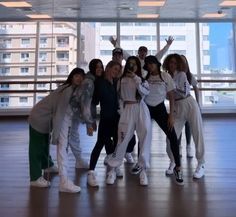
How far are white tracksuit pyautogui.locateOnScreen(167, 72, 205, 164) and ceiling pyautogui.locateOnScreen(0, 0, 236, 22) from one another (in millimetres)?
4221

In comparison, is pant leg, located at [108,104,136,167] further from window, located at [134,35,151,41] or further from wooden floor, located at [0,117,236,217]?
window, located at [134,35,151,41]

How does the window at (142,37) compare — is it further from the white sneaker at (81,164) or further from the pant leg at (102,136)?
the pant leg at (102,136)

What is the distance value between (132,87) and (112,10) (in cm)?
566

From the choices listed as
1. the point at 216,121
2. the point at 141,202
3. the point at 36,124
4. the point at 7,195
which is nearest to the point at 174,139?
the point at 141,202

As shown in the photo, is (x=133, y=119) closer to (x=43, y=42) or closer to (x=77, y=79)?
(x=77, y=79)

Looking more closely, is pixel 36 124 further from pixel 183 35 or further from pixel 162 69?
pixel 183 35

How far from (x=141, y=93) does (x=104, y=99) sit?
0.39 m

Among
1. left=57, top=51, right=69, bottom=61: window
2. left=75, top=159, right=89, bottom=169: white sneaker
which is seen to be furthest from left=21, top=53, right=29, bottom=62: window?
left=75, top=159, right=89, bottom=169: white sneaker

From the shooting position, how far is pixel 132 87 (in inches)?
117

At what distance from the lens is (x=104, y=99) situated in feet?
10.1

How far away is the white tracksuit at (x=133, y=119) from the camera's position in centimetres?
298

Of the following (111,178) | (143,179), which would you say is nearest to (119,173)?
(111,178)

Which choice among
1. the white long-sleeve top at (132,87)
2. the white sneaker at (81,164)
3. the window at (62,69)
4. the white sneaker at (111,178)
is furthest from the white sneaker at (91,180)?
the window at (62,69)

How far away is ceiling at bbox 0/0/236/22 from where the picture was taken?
23.6ft
